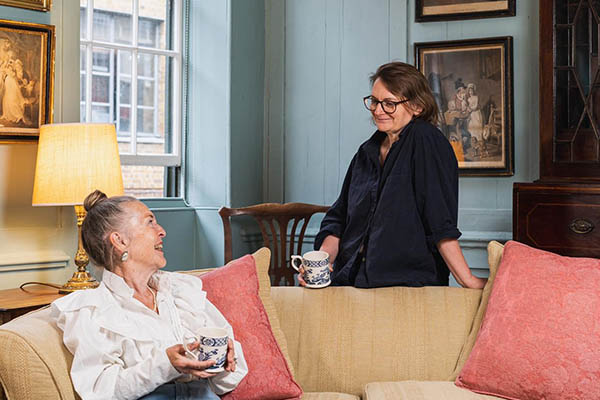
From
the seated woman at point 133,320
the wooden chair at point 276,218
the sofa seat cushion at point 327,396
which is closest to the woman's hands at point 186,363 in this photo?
the seated woman at point 133,320

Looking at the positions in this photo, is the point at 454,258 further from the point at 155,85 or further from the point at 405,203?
the point at 155,85

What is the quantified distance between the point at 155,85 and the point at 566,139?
2.12 metres

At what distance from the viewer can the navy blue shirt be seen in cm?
232

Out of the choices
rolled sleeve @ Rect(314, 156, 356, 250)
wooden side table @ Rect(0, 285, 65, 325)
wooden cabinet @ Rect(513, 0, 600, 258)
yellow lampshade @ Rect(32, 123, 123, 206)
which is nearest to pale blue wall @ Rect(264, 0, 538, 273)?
wooden cabinet @ Rect(513, 0, 600, 258)

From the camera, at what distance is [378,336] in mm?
2236

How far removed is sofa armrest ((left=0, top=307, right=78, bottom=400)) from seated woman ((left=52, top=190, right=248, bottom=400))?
0.04 m

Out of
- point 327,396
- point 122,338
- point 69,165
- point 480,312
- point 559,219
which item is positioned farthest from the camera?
point 559,219

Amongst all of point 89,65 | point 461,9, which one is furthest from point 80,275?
point 461,9

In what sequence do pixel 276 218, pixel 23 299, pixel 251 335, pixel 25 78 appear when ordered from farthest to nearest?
pixel 276 218 → pixel 25 78 → pixel 23 299 → pixel 251 335

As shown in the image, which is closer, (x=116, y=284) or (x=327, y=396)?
Result: (x=116, y=284)

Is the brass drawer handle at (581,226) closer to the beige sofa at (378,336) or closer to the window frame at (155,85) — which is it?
the beige sofa at (378,336)

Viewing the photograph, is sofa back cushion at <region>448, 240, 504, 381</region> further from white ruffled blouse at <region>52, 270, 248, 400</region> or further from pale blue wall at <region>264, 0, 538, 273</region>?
pale blue wall at <region>264, 0, 538, 273</region>

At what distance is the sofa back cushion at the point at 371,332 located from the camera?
7.19 ft

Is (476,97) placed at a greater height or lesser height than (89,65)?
lesser
